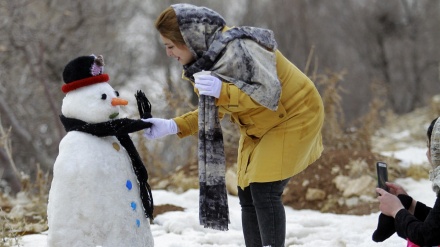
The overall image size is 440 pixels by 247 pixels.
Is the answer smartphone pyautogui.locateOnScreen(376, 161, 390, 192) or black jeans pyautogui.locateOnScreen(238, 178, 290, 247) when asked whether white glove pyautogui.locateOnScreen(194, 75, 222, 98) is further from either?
smartphone pyautogui.locateOnScreen(376, 161, 390, 192)

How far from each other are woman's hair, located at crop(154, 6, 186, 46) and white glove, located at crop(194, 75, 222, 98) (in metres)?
0.26

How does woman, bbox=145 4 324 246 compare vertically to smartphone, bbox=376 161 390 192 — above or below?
above

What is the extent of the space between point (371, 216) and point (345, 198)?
0.80 m

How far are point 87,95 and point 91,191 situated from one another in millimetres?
471

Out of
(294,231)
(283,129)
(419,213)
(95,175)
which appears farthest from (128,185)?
(294,231)

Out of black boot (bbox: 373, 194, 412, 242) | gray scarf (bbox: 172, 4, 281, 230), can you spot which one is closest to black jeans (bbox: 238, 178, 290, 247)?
gray scarf (bbox: 172, 4, 281, 230)

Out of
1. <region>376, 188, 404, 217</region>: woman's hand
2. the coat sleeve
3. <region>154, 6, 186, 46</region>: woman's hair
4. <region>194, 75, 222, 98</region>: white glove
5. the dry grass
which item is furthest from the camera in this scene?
the dry grass

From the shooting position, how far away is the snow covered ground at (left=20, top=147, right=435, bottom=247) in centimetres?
438

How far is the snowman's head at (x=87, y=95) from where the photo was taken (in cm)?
318

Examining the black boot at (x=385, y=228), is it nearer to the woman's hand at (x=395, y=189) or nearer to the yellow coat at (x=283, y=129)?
the woman's hand at (x=395, y=189)

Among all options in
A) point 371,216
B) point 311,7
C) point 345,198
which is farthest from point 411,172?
point 311,7

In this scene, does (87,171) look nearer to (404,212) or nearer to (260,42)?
(260,42)

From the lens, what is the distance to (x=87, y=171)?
3.09 meters

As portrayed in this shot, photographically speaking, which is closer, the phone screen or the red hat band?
the phone screen
